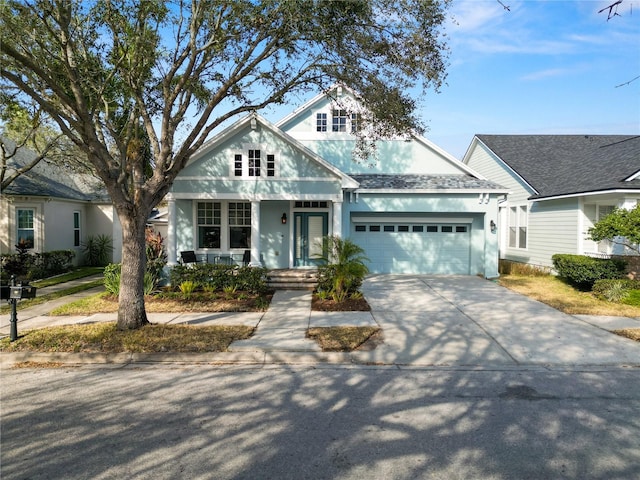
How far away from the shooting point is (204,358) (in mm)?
6738

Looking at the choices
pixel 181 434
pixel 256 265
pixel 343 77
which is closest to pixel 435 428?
pixel 181 434

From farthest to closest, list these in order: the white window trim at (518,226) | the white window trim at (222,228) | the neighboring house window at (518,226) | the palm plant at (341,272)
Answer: the neighboring house window at (518,226) → the white window trim at (518,226) → the white window trim at (222,228) → the palm plant at (341,272)

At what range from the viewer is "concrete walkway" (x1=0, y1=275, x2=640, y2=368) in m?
6.79

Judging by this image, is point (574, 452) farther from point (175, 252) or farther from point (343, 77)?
point (175, 252)

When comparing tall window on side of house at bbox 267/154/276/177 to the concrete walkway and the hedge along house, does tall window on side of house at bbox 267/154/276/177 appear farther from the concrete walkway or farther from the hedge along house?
the concrete walkway

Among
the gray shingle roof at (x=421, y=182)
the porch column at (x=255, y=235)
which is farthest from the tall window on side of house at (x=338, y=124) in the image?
the porch column at (x=255, y=235)

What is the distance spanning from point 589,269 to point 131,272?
12.4m

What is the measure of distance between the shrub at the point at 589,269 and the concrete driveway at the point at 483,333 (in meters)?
2.19

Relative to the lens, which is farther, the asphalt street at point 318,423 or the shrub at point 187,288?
the shrub at point 187,288

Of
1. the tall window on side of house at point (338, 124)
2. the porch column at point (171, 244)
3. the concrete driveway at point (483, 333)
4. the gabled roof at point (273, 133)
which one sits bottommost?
the concrete driveway at point (483, 333)

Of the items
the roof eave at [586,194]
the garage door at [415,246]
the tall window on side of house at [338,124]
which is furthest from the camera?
the tall window on side of house at [338,124]

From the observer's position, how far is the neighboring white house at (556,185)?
13.9 metres

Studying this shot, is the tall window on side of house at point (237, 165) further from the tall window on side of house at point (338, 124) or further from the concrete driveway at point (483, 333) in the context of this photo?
the concrete driveway at point (483, 333)

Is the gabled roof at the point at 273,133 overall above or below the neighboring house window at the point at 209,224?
above
